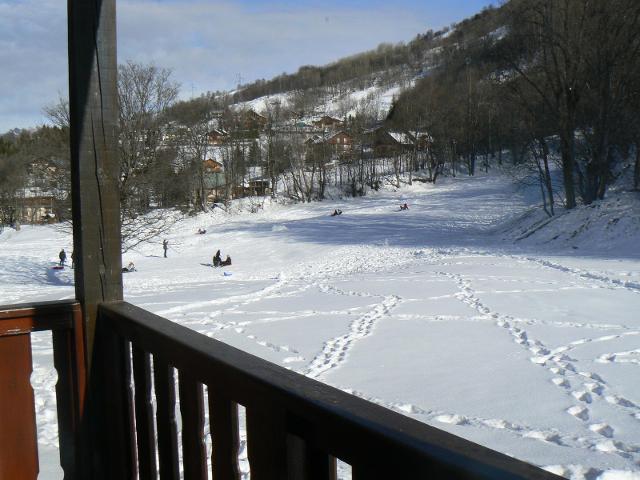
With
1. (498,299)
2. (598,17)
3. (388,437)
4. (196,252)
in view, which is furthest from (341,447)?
(196,252)

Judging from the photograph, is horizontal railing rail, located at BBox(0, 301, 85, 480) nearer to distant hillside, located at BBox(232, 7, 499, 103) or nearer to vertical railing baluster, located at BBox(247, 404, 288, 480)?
vertical railing baluster, located at BBox(247, 404, 288, 480)

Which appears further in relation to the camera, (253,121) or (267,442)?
(253,121)

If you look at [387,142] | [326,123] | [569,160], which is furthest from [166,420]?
[326,123]

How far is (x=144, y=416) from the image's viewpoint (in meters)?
2.16

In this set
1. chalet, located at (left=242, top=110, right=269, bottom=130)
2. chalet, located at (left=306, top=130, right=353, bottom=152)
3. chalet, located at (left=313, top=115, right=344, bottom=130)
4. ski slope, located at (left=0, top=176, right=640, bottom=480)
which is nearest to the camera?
ski slope, located at (left=0, top=176, right=640, bottom=480)

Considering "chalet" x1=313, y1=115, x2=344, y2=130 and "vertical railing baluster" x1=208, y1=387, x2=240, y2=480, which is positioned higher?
"chalet" x1=313, y1=115, x2=344, y2=130

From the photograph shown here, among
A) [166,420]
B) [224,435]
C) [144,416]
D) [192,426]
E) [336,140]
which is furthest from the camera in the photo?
[336,140]

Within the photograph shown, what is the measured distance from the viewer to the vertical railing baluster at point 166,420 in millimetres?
1907

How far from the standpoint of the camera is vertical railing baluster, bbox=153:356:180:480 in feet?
6.26

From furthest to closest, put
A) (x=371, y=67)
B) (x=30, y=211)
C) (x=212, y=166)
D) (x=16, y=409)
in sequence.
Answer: (x=371, y=67), (x=212, y=166), (x=30, y=211), (x=16, y=409)

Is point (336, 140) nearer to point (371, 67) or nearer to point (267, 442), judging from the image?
point (267, 442)

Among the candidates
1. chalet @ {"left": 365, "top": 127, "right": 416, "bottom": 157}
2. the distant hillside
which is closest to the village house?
chalet @ {"left": 365, "top": 127, "right": 416, "bottom": 157}

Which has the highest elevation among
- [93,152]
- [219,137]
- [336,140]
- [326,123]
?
[326,123]

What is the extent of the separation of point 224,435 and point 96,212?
48.8 inches
